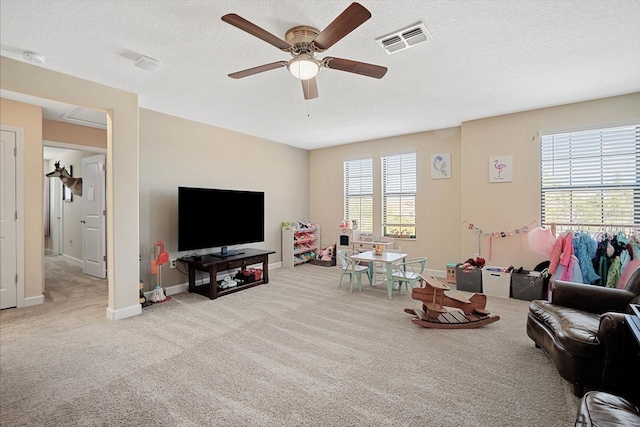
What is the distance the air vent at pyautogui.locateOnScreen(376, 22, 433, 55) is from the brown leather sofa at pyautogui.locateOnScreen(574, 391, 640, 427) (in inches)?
98.6

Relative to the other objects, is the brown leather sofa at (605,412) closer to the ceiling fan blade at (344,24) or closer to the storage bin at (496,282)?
the ceiling fan blade at (344,24)

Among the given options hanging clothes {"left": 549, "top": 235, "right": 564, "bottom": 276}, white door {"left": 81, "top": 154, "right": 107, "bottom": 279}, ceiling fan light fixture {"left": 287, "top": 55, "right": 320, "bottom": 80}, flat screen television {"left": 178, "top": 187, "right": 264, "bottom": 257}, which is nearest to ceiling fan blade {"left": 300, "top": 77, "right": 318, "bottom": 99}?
ceiling fan light fixture {"left": 287, "top": 55, "right": 320, "bottom": 80}

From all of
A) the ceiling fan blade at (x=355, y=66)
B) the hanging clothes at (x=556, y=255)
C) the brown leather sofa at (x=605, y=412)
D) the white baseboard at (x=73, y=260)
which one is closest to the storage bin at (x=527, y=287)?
the hanging clothes at (x=556, y=255)

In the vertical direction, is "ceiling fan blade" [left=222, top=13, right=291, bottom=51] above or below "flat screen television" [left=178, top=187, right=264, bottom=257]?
above

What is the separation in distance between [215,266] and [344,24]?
3.44m

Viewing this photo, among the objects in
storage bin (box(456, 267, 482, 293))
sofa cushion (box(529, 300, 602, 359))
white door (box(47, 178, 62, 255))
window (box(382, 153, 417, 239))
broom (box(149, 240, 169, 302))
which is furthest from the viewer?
white door (box(47, 178, 62, 255))

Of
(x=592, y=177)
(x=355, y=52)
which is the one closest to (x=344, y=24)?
(x=355, y=52)

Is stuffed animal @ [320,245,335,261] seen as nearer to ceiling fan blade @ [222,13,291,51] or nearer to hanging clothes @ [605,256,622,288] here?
hanging clothes @ [605,256,622,288]

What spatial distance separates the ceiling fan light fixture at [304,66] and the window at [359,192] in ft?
13.7

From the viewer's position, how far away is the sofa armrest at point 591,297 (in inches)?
93.9

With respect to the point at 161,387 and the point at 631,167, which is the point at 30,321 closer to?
the point at 161,387

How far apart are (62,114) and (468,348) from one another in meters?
6.00

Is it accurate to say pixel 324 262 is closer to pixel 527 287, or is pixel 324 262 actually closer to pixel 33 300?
pixel 527 287

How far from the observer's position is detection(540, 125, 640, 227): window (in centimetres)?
383
